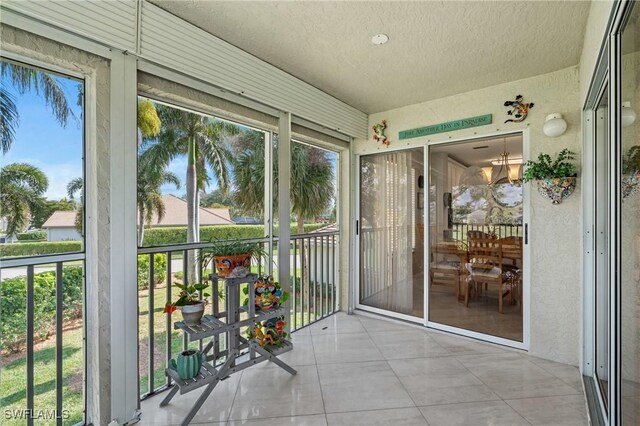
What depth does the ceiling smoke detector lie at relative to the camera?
212cm

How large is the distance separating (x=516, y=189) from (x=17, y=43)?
11.7 ft

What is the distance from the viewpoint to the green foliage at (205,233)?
6.93 feet

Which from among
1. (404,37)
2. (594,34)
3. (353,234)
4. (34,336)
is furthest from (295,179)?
(594,34)

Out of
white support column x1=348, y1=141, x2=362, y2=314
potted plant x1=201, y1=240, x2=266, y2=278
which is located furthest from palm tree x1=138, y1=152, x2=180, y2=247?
white support column x1=348, y1=141, x2=362, y2=314

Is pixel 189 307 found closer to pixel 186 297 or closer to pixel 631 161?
pixel 186 297

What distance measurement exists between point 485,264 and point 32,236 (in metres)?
3.54

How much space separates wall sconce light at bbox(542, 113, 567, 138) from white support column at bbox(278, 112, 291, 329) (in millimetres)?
2207

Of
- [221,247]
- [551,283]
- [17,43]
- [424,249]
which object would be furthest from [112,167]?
[551,283]

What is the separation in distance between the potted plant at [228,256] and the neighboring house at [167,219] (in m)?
0.25

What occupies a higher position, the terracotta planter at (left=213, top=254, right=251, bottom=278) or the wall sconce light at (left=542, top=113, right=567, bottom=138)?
the wall sconce light at (left=542, top=113, right=567, bottom=138)

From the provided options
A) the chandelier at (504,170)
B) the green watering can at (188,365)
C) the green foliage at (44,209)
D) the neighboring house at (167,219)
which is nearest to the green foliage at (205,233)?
the neighboring house at (167,219)

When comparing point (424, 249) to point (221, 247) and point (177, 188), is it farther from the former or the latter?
point (177, 188)

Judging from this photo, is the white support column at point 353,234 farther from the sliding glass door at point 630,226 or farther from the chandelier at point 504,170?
the sliding glass door at point 630,226

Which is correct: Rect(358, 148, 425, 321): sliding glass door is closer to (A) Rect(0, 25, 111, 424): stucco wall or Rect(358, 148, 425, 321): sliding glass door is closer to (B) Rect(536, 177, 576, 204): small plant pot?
(B) Rect(536, 177, 576, 204): small plant pot
